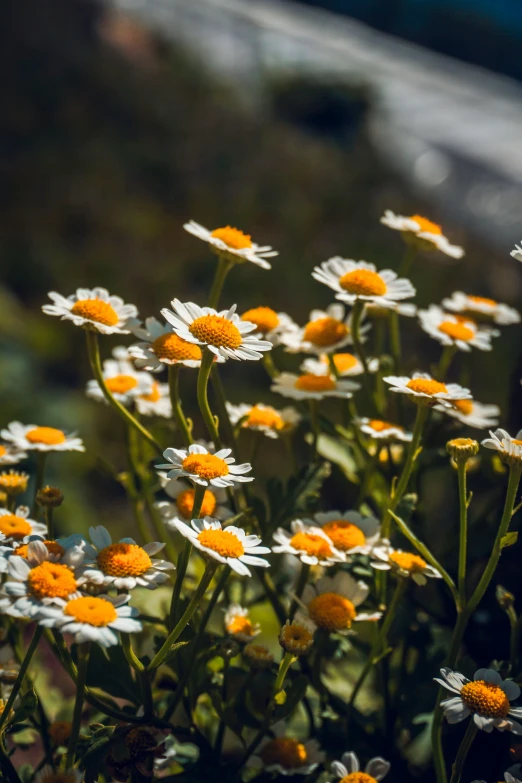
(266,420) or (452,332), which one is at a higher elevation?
(452,332)

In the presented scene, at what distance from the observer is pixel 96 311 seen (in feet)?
2.57

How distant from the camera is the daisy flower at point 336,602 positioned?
2.40 feet

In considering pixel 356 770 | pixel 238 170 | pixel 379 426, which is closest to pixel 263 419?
pixel 379 426

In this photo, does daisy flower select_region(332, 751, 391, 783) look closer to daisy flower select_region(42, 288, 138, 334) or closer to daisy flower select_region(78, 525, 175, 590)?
daisy flower select_region(78, 525, 175, 590)

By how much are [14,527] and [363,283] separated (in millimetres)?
369

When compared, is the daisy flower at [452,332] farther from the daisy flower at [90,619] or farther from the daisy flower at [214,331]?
the daisy flower at [90,619]

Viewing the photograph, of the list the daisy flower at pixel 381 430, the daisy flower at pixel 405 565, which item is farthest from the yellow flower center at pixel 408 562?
the daisy flower at pixel 381 430

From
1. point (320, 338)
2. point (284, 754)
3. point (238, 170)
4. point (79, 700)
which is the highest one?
point (320, 338)

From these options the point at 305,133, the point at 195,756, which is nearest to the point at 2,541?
the point at 195,756

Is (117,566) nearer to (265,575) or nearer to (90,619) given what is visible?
(90,619)

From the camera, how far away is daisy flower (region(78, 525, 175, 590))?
24.2 inches

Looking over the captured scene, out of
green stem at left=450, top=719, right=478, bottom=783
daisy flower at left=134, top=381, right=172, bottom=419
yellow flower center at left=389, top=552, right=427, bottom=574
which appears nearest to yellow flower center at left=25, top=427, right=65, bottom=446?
daisy flower at left=134, top=381, right=172, bottom=419

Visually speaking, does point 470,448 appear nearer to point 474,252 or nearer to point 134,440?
point 134,440

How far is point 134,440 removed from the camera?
91cm
